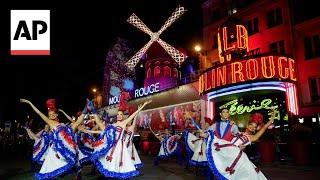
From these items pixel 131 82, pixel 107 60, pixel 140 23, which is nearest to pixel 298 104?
pixel 140 23

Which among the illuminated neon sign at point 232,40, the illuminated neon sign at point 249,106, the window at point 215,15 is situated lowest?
the illuminated neon sign at point 249,106

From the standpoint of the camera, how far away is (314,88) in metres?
21.1

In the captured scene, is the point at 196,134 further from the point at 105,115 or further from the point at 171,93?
the point at 171,93

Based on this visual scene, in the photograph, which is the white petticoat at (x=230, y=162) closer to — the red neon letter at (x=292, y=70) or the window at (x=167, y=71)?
the red neon letter at (x=292, y=70)

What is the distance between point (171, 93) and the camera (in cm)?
3141

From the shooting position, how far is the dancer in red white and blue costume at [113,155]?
25.0 feet

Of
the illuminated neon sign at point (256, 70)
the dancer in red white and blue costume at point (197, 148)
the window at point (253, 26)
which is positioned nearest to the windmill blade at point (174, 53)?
the window at point (253, 26)

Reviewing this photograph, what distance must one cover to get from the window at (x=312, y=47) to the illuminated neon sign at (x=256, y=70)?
1181 millimetres

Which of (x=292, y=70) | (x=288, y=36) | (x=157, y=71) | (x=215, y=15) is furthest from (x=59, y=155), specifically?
(x=157, y=71)

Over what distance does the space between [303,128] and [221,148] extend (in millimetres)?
10371

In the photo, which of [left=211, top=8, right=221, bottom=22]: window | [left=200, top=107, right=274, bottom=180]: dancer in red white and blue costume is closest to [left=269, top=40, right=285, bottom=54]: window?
[left=211, top=8, right=221, bottom=22]: window

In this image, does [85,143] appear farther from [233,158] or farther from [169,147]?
[233,158]

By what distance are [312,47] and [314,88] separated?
8.20 feet

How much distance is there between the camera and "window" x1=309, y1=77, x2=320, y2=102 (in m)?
20.8
